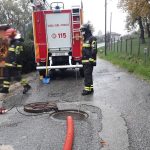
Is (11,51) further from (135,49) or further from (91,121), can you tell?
(135,49)

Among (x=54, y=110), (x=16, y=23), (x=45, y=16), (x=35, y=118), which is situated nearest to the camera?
(x=35, y=118)

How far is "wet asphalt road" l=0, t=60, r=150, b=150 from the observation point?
592 centimetres

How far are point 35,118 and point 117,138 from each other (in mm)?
2298

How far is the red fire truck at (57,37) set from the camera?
46.6 feet

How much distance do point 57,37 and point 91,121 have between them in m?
7.59

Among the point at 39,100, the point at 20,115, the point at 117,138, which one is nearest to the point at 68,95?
the point at 39,100

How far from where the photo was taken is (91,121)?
732 cm

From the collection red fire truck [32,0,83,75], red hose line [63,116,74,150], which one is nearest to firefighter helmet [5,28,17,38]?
red fire truck [32,0,83,75]

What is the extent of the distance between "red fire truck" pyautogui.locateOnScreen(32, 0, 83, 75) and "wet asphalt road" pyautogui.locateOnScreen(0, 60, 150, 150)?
2.75 meters

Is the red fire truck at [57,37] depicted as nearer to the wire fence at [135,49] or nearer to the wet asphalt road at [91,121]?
the wet asphalt road at [91,121]

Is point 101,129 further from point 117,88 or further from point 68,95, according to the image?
point 117,88

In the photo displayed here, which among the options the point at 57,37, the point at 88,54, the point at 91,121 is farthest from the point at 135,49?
the point at 91,121

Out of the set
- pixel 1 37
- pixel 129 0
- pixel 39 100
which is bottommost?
pixel 39 100

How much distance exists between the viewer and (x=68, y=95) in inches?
416
